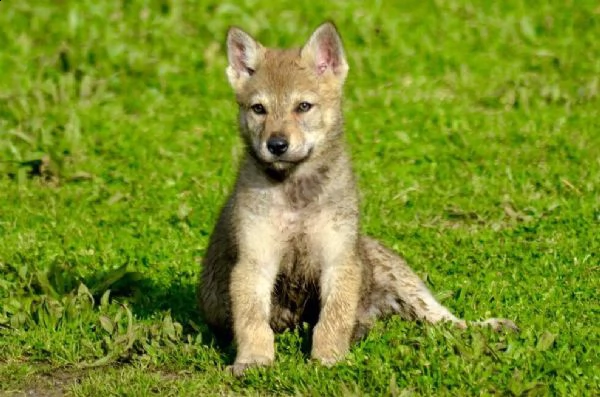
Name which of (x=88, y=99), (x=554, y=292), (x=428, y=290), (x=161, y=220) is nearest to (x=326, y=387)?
(x=428, y=290)

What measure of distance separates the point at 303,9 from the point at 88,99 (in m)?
3.07

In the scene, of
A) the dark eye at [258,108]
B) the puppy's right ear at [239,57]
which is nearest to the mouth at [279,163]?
the dark eye at [258,108]

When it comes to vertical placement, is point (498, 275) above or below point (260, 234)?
below

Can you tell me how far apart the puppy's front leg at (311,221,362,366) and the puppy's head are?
0.52 metres

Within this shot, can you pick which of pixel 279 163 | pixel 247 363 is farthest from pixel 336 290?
pixel 279 163

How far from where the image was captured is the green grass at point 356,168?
757 cm

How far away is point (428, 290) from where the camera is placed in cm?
858

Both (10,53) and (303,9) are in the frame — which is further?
(303,9)

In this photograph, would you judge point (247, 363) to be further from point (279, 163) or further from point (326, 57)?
point (326, 57)

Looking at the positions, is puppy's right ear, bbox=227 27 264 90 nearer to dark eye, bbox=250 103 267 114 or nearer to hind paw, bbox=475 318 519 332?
dark eye, bbox=250 103 267 114

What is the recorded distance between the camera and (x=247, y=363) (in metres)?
7.46

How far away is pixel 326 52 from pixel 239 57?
21.4 inches

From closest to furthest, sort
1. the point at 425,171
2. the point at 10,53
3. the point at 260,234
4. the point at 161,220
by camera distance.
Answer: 1. the point at 260,234
2. the point at 161,220
3. the point at 425,171
4. the point at 10,53

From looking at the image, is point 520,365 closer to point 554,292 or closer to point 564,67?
point 554,292
